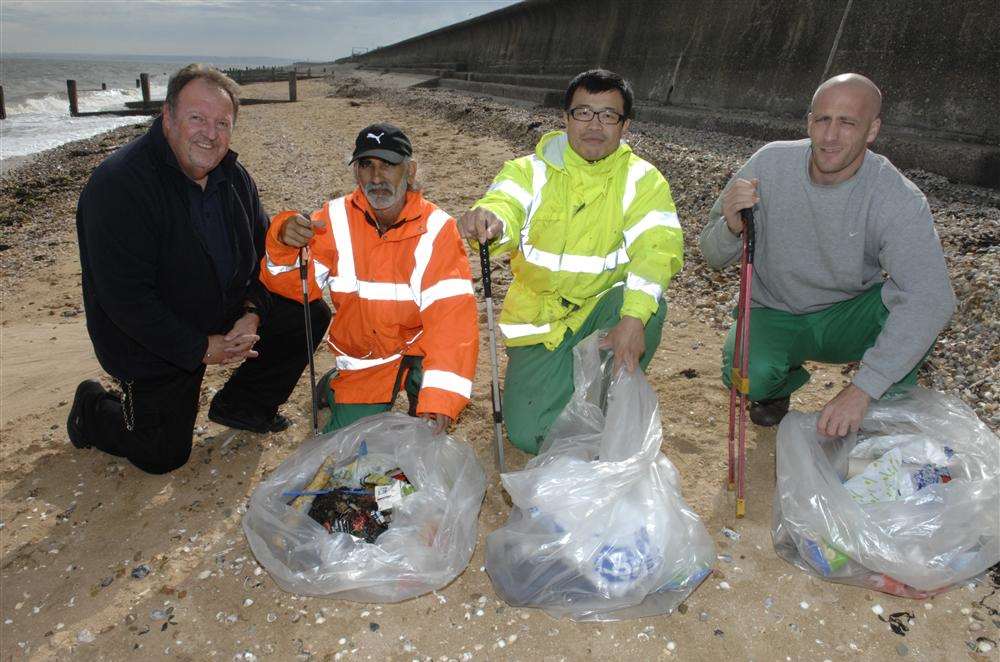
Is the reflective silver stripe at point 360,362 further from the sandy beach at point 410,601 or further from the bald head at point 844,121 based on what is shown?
the bald head at point 844,121

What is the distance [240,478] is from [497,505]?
4.21 ft

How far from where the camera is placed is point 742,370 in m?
2.90

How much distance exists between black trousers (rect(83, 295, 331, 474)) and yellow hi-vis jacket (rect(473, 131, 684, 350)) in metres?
1.24

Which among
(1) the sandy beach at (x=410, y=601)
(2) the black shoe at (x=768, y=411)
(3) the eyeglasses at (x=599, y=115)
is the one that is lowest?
(1) the sandy beach at (x=410, y=601)

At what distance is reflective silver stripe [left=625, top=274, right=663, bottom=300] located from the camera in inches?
119

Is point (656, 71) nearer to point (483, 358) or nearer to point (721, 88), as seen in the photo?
point (721, 88)

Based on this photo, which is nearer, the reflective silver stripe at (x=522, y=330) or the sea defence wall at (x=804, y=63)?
the reflective silver stripe at (x=522, y=330)

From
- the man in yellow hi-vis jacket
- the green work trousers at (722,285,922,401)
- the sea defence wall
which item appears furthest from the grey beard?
the sea defence wall

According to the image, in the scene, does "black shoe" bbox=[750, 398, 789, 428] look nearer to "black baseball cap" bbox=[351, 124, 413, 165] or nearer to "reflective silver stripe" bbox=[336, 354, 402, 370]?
"reflective silver stripe" bbox=[336, 354, 402, 370]

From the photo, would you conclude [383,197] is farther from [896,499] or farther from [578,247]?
[896,499]

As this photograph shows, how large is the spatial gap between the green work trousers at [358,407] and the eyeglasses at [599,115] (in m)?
1.48

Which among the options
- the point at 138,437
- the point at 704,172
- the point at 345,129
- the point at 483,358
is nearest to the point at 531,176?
the point at 483,358

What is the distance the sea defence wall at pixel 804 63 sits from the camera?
6320 millimetres

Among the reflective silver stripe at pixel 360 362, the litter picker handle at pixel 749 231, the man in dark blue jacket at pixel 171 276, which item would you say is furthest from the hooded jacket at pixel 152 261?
the litter picker handle at pixel 749 231
